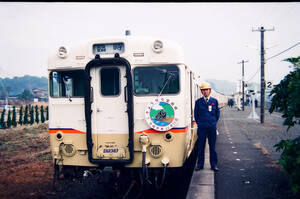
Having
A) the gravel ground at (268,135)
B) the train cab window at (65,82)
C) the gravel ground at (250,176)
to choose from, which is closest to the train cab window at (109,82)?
the train cab window at (65,82)

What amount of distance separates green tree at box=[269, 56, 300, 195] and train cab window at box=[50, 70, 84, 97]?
367 cm

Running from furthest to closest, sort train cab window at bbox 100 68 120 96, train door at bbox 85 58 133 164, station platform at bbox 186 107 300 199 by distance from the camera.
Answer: train cab window at bbox 100 68 120 96
train door at bbox 85 58 133 164
station platform at bbox 186 107 300 199

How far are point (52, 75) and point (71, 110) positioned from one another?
817mm

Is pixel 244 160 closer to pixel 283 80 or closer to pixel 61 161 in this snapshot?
pixel 283 80

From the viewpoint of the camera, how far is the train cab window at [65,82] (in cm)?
571

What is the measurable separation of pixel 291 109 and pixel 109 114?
10.0 feet

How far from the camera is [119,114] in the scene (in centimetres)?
534

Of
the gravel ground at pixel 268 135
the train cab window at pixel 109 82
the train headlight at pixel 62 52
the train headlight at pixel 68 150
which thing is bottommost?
the gravel ground at pixel 268 135

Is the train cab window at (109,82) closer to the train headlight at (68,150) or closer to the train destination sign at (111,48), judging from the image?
the train destination sign at (111,48)

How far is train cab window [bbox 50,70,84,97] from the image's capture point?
571 centimetres

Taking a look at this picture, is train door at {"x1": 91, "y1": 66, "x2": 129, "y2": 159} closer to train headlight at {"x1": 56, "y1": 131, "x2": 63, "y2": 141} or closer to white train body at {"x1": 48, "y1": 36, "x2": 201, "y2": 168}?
white train body at {"x1": 48, "y1": 36, "x2": 201, "y2": 168}

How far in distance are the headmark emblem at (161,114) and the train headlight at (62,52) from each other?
187cm

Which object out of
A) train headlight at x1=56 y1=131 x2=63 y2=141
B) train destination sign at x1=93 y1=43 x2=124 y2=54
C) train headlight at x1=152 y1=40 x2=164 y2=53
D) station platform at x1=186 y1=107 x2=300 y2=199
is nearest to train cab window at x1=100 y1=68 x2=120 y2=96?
train destination sign at x1=93 y1=43 x2=124 y2=54

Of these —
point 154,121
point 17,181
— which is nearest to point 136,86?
point 154,121
